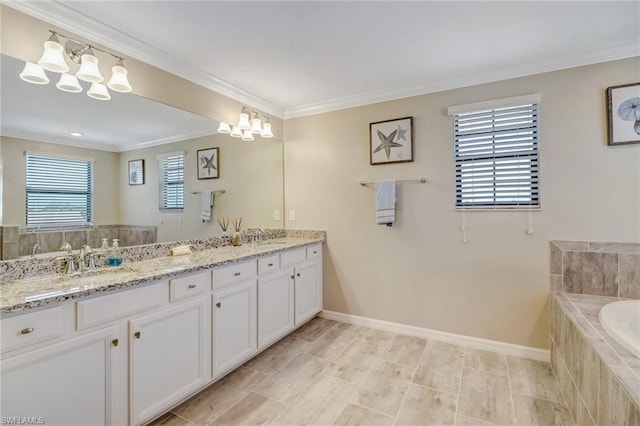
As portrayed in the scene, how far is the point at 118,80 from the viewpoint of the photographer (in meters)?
1.77

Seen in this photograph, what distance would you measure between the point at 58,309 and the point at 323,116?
2739 mm

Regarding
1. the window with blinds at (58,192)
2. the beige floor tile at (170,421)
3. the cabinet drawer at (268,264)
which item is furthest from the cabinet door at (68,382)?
the cabinet drawer at (268,264)

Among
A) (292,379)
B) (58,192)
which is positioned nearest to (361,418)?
(292,379)

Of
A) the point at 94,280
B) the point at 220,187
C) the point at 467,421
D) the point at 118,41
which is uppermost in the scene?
the point at 118,41

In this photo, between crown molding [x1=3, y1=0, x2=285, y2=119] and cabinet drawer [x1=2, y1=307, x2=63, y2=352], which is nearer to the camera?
cabinet drawer [x1=2, y1=307, x2=63, y2=352]

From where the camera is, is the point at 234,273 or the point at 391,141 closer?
the point at 234,273

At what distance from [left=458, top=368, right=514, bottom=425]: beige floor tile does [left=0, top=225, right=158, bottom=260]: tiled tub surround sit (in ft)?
7.94

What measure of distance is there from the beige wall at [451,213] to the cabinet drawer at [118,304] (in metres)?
1.93

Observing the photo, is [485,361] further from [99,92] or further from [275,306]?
[99,92]

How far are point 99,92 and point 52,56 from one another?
284mm

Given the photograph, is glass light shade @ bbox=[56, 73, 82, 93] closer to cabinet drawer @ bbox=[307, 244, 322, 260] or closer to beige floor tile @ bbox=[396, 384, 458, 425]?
cabinet drawer @ bbox=[307, 244, 322, 260]

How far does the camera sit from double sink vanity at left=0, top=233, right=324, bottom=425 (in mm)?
1205

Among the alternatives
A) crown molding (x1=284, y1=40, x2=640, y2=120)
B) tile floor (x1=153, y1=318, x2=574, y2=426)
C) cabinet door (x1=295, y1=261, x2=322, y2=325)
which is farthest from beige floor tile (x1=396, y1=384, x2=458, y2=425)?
crown molding (x1=284, y1=40, x2=640, y2=120)

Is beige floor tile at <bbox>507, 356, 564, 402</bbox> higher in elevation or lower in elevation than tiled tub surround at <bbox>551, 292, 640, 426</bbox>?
lower
